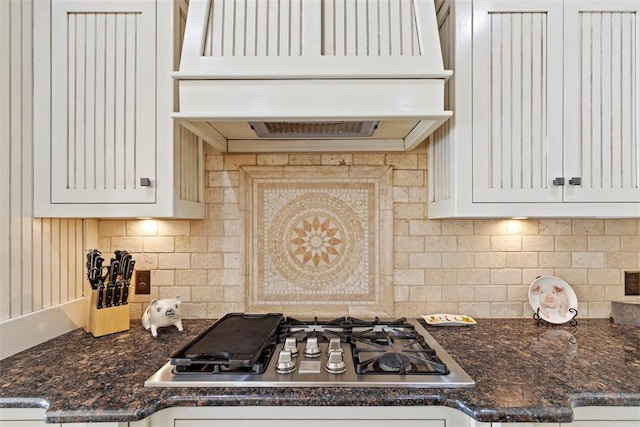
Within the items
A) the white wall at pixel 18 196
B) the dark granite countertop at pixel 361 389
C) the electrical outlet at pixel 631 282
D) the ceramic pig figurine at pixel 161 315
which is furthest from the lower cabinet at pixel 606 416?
the white wall at pixel 18 196

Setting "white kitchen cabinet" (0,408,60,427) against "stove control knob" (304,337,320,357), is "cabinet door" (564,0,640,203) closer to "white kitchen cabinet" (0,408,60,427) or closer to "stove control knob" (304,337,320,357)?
"stove control knob" (304,337,320,357)

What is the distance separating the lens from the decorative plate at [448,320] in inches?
65.1

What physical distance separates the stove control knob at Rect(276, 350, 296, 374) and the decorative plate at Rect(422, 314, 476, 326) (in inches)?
31.1

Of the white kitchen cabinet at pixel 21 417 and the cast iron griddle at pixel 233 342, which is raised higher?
the cast iron griddle at pixel 233 342

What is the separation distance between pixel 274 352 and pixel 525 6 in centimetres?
163

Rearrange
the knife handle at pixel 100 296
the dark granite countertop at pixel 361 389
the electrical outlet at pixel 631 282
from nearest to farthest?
1. the dark granite countertop at pixel 361 389
2. the knife handle at pixel 100 296
3. the electrical outlet at pixel 631 282

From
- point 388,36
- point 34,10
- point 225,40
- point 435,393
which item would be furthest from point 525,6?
point 34,10

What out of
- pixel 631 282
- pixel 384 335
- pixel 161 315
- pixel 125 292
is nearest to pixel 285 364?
pixel 384 335

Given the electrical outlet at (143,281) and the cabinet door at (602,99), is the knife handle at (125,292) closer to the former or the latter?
the electrical outlet at (143,281)

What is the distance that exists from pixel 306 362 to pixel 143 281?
1.04 metres

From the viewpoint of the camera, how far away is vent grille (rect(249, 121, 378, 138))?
58.8 inches

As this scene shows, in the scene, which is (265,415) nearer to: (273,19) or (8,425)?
(8,425)

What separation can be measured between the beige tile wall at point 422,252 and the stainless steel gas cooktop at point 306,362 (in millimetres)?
349

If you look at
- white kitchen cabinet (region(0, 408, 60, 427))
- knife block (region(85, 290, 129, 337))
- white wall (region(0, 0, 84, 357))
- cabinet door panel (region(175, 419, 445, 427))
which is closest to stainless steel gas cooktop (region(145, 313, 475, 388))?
cabinet door panel (region(175, 419, 445, 427))
